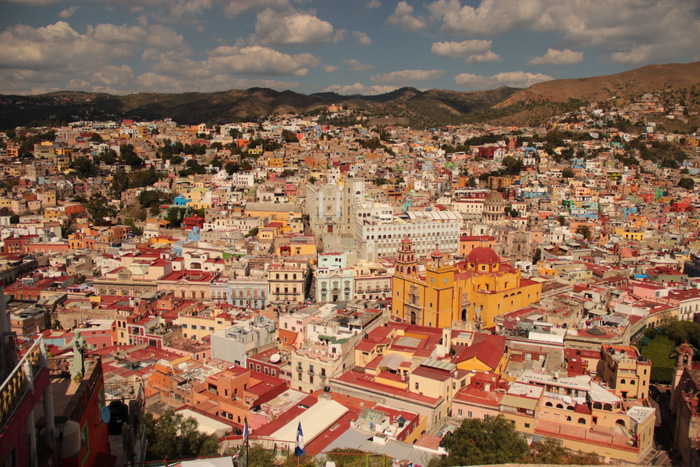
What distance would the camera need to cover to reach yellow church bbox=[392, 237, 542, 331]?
21.6m

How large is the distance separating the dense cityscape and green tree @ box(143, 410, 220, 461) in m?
0.05

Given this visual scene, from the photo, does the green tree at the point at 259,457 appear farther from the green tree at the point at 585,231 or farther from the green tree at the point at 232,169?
the green tree at the point at 232,169

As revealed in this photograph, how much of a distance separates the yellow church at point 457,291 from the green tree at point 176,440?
11144 millimetres

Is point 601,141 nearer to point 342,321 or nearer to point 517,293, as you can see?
point 517,293

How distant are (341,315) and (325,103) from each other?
101m

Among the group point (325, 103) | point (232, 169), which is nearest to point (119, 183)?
point (232, 169)

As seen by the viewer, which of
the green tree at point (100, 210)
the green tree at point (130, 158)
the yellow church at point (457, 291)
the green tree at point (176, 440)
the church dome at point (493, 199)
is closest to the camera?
the green tree at point (176, 440)

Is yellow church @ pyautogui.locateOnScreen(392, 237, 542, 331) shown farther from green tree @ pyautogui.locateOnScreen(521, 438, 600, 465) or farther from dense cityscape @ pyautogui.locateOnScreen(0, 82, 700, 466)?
green tree @ pyautogui.locateOnScreen(521, 438, 600, 465)

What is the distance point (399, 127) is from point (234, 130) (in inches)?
1126

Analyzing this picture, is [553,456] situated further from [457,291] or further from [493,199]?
[493,199]

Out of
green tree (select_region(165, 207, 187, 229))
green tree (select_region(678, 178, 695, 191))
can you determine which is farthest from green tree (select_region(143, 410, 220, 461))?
green tree (select_region(678, 178, 695, 191))

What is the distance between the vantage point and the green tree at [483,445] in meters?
12.2

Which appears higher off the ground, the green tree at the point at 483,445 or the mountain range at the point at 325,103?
the mountain range at the point at 325,103

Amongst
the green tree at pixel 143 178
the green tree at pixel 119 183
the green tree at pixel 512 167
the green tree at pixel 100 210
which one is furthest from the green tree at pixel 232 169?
the green tree at pixel 512 167
